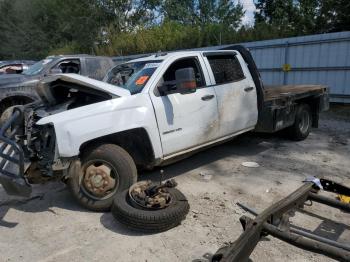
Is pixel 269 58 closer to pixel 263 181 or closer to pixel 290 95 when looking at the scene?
pixel 290 95

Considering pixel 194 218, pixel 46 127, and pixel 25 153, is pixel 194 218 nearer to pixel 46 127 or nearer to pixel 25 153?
pixel 46 127

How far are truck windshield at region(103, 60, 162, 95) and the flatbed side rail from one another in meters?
2.37

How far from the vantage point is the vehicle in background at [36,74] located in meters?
8.46

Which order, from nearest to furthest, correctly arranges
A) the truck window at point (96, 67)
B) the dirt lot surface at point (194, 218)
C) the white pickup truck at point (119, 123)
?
the dirt lot surface at point (194, 218) → the white pickup truck at point (119, 123) → the truck window at point (96, 67)

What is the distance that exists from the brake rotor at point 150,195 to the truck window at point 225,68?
2146 mm

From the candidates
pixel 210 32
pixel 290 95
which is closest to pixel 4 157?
pixel 290 95

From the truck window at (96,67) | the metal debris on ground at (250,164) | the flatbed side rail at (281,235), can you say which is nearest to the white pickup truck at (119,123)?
the metal debris on ground at (250,164)

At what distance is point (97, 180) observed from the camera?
168 inches

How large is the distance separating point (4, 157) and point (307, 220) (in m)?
3.40

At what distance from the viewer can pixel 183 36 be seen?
19.0m

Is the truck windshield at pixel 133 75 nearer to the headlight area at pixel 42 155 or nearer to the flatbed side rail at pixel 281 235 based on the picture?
the headlight area at pixel 42 155

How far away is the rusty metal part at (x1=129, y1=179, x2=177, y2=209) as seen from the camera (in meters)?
3.92

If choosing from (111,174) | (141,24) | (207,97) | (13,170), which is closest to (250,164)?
(207,97)

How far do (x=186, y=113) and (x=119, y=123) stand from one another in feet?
3.48
